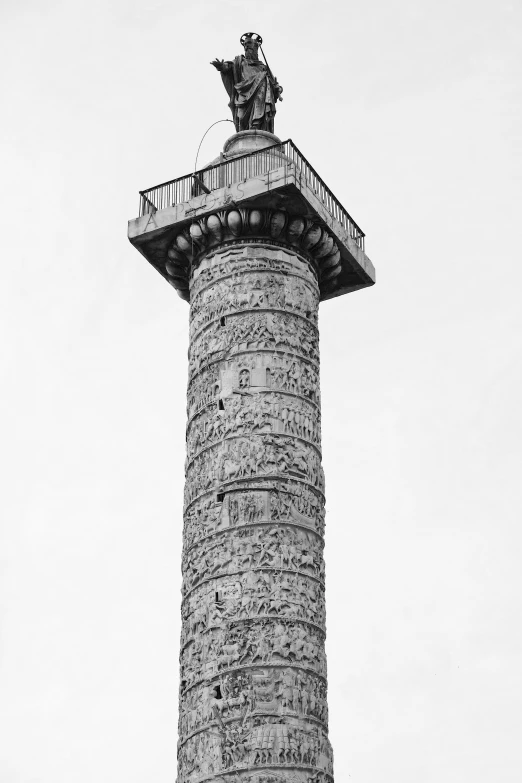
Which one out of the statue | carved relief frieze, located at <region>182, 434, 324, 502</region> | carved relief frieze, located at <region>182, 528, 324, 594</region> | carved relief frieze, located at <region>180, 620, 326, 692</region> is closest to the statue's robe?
the statue

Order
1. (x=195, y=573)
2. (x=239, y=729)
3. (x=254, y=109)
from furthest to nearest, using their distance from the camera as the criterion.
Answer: (x=254, y=109) → (x=195, y=573) → (x=239, y=729)

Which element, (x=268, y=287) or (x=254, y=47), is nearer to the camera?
(x=268, y=287)

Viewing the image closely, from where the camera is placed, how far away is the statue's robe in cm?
1581

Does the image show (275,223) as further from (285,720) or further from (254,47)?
(285,720)

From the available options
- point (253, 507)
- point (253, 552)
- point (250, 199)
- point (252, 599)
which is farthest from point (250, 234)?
point (252, 599)

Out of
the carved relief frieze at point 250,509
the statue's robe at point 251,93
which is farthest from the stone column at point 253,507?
the statue's robe at point 251,93

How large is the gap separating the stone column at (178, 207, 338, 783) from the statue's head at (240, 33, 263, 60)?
2.53 meters

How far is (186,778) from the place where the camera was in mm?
12398

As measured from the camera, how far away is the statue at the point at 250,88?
15.8 metres

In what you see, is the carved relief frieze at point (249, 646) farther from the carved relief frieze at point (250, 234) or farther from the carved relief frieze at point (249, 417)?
the carved relief frieze at point (250, 234)

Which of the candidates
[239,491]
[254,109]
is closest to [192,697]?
[239,491]

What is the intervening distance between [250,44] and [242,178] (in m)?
2.18

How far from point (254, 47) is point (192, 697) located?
7.44 metres

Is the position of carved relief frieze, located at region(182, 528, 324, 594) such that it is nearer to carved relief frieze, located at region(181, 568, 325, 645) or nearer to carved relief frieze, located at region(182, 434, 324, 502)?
carved relief frieze, located at region(181, 568, 325, 645)
